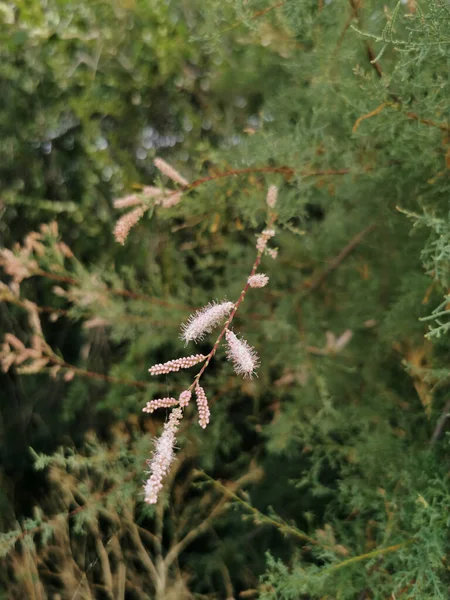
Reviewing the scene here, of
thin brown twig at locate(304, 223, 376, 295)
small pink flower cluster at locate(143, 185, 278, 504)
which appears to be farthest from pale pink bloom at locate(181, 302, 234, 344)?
thin brown twig at locate(304, 223, 376, 295)

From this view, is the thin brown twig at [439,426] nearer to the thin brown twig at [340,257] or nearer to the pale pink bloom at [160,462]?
the thin brown twig at [340,257]

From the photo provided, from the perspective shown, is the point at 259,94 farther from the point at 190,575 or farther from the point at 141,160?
the point at 190,575

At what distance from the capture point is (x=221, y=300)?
4.41 ft

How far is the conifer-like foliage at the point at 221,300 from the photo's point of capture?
1180 millimetres

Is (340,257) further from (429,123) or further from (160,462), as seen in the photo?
(160,462)

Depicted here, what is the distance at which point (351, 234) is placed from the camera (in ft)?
5.49

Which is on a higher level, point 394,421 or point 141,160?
point 141,160

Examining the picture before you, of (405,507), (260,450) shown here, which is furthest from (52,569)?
(405,507)

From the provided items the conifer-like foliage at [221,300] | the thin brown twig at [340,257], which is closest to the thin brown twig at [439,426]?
the conifer-like foliage at [221,300]

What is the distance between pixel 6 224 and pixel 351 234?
4.09 feet

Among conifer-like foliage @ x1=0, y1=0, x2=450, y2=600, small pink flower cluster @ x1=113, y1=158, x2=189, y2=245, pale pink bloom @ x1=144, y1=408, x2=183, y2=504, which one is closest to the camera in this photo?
pale pink bloom @ x1=144, y1=408, x2=183, y2=504

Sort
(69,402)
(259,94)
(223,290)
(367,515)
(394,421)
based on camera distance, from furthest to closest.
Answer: (259,94)
(69,402)
(223,290)
(394,421)
(367,515)

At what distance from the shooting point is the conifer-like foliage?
1.18 m

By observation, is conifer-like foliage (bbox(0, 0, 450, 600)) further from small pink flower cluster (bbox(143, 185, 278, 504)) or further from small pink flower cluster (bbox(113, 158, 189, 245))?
small pink flower cluster (bbox(143, 185, 278, 504))
